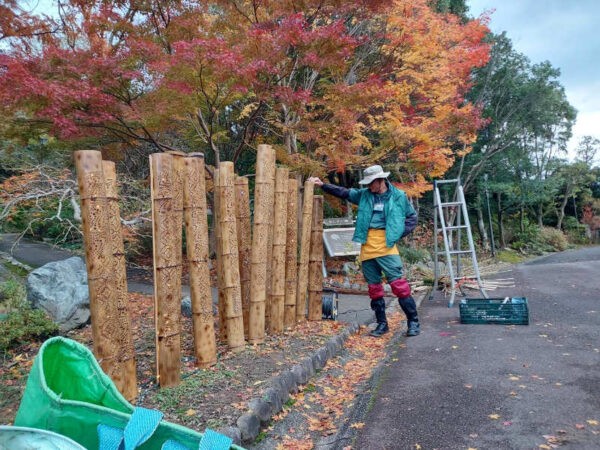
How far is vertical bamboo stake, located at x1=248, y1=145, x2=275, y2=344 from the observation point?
4352mm

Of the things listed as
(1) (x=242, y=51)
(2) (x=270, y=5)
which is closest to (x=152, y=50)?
(1) (x=242, y=51)

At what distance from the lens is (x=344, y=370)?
14.1ft

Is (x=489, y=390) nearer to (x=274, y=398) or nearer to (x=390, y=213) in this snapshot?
(x=274, y=398)

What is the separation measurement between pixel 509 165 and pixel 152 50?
17.6 m

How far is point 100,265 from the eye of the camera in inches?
113

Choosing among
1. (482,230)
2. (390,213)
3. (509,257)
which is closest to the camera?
(390,213)

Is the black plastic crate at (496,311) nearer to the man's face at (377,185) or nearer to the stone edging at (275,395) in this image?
the man's face at (377,185)

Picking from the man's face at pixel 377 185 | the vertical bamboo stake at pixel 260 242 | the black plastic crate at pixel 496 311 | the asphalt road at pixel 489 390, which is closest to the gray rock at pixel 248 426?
the asphalt road at pixel 489 390

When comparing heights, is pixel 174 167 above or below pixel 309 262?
above

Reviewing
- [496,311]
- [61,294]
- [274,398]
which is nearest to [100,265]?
[274,398]

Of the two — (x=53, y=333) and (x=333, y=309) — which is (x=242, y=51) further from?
(x=53, y=333)

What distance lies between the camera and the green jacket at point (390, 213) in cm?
504

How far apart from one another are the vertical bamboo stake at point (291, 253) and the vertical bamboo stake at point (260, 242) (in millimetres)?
464

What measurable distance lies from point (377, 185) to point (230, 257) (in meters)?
2.04
